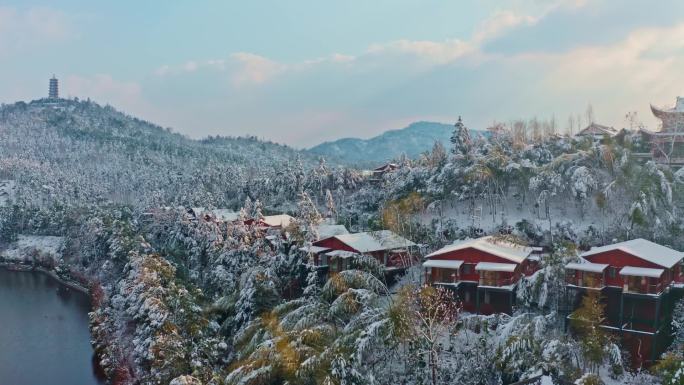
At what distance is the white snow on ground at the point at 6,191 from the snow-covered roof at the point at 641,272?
302 ft

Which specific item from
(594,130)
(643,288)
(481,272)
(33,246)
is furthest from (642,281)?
(33,246)

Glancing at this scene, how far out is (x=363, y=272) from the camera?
988 inches

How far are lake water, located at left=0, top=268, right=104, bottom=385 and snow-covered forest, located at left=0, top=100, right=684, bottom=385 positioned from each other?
170cm

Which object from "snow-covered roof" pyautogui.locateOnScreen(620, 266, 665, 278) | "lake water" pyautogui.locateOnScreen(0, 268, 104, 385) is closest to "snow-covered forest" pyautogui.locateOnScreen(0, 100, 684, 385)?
"lake water" pyautogui.locateOnScreen(0, 268, 104, 385)

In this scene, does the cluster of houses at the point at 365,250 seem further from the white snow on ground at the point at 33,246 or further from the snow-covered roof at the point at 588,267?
the white snow on ground at the point at 33,246

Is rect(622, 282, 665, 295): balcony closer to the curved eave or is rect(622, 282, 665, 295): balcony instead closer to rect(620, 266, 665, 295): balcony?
rect(620, 266, 665, 295): balcony

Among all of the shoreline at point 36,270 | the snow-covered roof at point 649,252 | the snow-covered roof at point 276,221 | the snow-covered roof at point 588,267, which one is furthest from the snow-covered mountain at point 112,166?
the snow-covered roof at point 649,252

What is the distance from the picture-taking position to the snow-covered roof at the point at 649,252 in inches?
994

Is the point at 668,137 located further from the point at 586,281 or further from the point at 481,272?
the point at 481,272

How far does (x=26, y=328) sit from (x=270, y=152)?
152079mm

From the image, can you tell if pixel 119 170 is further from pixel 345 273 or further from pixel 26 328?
pixel 345 273

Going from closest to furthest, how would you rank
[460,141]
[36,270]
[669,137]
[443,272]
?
[443,272]
[669,137]
[460,141]
[36,270]

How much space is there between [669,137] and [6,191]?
100491mm

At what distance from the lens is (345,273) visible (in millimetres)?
24516
